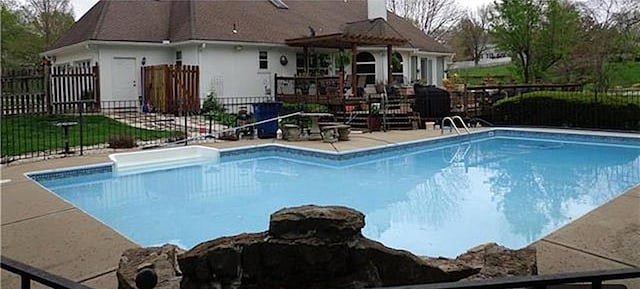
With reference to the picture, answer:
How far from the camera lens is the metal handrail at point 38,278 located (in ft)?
6.05

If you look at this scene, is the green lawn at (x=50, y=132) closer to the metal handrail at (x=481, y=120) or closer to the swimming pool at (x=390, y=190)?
the swimming pool at (x=390, y=190)

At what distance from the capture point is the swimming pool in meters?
7.35

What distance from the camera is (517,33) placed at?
88.3ft

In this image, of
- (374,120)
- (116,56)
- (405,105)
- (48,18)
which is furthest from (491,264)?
(48,18)

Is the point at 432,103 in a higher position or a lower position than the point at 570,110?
higher

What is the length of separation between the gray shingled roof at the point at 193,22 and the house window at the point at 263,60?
0.63 metres

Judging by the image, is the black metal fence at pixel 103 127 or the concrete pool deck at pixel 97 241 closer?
the concrete pool deck at pixel 97 241

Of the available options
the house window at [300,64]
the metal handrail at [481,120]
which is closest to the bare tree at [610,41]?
the metal handrail at [481,120]

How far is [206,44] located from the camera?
19766 mm

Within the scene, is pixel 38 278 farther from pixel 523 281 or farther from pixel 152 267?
pixel 152 267

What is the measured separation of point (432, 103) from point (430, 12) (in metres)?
26.8

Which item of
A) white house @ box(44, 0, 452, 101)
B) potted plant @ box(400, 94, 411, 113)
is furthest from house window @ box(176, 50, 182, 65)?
potted plant @ box(400, 94, 411, 113)

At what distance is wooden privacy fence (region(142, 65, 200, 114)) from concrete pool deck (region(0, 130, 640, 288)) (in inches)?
437

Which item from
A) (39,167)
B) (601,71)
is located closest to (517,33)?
(601,71)
